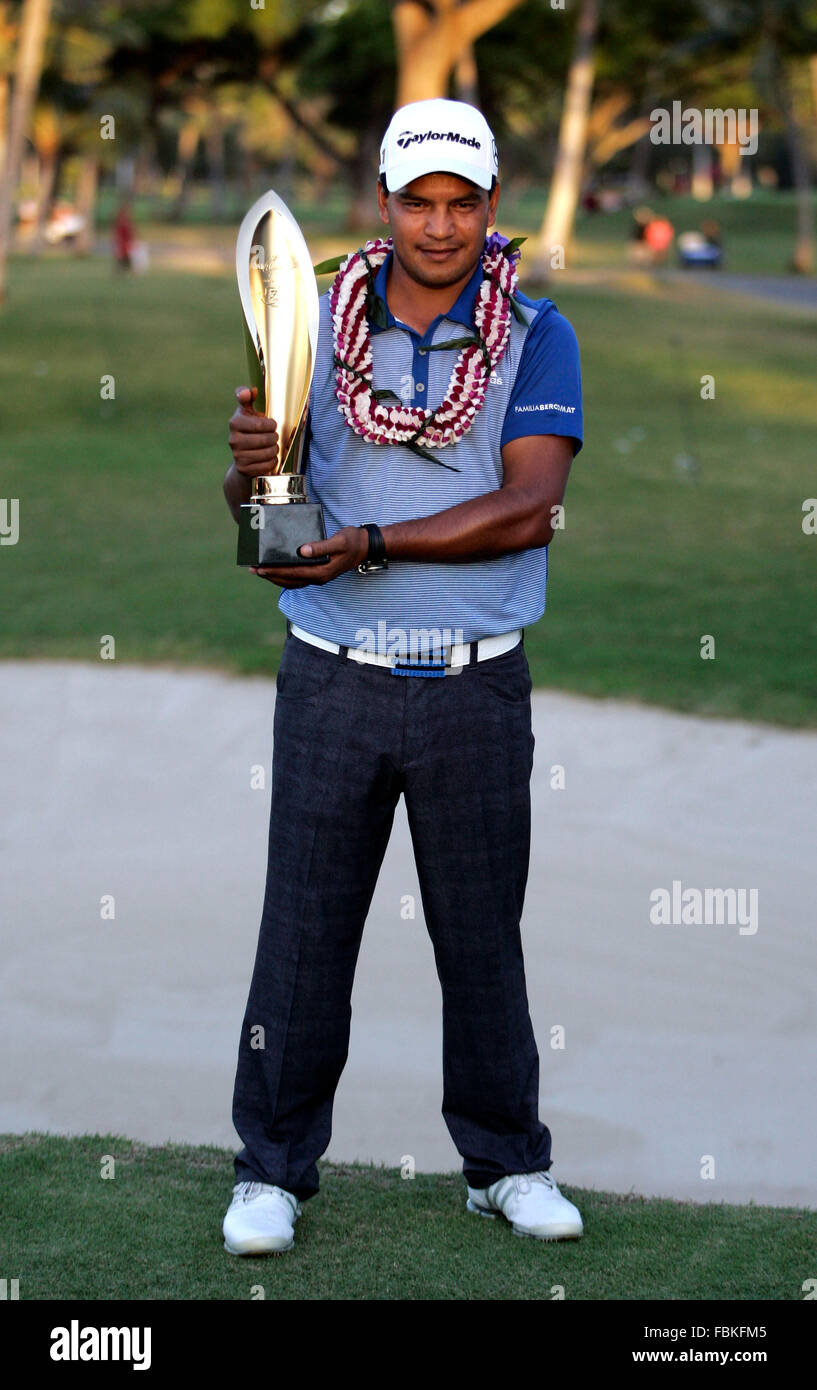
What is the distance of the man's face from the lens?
295cm

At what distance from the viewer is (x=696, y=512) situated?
12.4m

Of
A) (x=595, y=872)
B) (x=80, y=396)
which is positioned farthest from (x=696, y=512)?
(x=80, y=396)

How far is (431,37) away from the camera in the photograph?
19812 mm

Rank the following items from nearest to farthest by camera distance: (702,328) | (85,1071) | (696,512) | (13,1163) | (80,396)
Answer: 1. (13,1163)
2. (85,1071)
3. (696,512)
4. (80,396)
5. (702,328)

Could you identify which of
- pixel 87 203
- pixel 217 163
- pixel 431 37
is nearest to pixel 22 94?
pixel 431 37

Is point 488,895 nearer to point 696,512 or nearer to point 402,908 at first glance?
point 402,908

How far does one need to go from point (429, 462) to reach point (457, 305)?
0.29 m

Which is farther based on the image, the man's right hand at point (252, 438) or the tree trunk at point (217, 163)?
the tree trunk at point (217, 163)

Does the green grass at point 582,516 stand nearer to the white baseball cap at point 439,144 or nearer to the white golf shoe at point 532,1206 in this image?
the white baseball cap at point 439,144

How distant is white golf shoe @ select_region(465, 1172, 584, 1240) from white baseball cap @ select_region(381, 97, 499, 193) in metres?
1.95

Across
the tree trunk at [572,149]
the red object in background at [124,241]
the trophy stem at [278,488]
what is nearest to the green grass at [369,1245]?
the trophy stem at [278,488]

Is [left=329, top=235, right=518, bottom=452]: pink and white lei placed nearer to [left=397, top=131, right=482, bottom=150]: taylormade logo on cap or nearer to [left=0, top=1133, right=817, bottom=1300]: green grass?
[left=397, top=131, right=482, bottom=150]: taylormade logo on cap

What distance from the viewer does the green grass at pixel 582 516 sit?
865 cm
